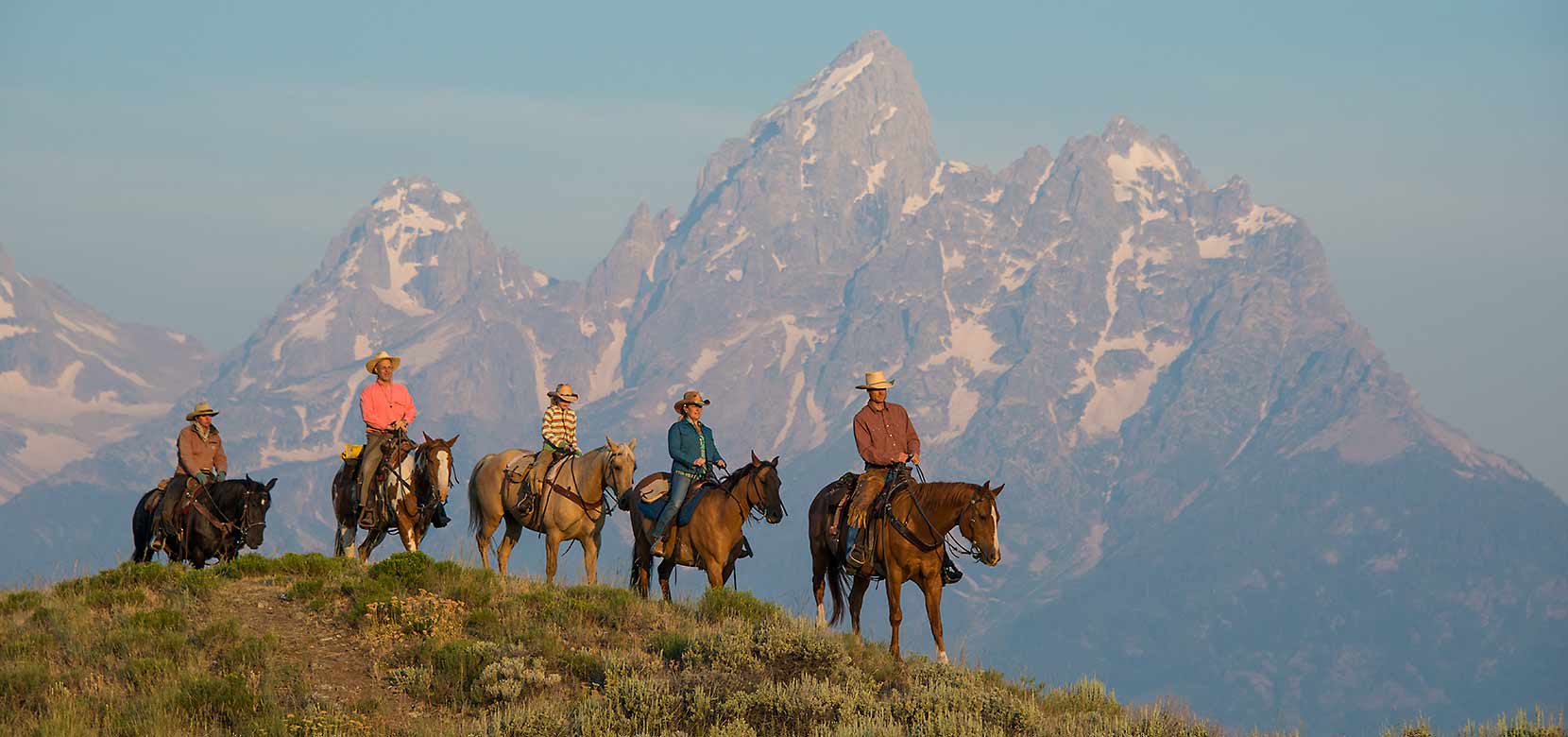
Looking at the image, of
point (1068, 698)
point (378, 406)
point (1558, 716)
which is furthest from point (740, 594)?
point (1558, 716)

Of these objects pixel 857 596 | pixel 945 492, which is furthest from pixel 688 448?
pixel 945 492

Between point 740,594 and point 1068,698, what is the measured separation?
5.35 m

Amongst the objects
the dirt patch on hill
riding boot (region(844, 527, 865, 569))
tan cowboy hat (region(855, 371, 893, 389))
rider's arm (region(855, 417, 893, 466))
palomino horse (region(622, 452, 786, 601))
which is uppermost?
tan cowboy hat (region(855, 371, 893, 389))

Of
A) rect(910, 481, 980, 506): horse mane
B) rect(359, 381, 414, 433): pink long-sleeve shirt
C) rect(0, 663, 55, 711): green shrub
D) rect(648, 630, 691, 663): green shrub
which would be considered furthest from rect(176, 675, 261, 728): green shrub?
rect(910, 481, 980, 506): horse mane

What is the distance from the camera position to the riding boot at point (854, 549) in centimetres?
2447

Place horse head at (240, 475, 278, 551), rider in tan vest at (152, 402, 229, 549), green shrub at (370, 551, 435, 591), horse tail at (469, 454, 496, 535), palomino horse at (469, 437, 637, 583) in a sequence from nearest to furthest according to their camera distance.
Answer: green shrub at (370, 551, 435, 591) → palomino horse at (469, 437, 637, 583) → horse head at (240, 475, 278, 551) → rider in tan vest at (152, 402, 229, 549) → horse tail at (469, 454, 496, 535)

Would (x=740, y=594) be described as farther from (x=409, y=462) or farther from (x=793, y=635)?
(x=409, y=462)

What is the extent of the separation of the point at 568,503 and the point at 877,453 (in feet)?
21.4

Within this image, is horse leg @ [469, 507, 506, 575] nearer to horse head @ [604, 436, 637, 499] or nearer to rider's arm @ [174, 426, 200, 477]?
horse head @ [604, 436, 637, 499]

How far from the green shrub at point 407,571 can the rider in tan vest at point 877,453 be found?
242 inches

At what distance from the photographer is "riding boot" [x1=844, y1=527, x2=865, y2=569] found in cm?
2447

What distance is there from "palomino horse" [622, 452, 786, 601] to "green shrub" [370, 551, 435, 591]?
363 cm

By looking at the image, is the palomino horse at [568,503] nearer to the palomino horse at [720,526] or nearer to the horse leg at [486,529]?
the horse leg at [486,529]

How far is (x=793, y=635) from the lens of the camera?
2220cm
